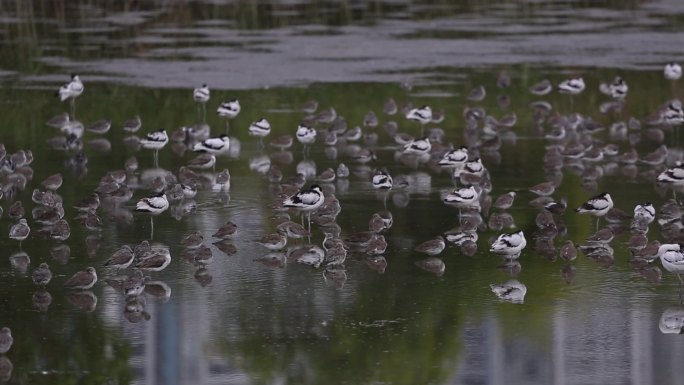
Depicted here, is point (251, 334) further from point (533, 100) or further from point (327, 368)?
point (533, 100)

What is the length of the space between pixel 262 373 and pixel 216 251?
485 centimetres

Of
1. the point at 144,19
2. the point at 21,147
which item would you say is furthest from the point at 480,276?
the point at 144,19

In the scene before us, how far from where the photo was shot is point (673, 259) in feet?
49.0

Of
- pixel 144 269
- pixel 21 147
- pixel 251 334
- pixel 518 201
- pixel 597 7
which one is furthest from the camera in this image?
pixel 597 7

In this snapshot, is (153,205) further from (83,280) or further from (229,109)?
(229,109)

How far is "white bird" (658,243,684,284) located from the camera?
1491 centimetres

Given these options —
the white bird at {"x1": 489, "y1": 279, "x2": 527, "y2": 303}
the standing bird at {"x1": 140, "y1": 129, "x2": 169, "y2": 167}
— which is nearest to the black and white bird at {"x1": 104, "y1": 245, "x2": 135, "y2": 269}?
the white bird at {"x1": 489, "y1": 279, "x2": 527, "y2": 303}

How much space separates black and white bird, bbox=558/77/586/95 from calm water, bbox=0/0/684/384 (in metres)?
0.46

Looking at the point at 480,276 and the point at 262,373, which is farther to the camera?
the point at 480,276

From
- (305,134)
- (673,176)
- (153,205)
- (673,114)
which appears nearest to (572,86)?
(673,114)

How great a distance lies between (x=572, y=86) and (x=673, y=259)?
44.7 feet

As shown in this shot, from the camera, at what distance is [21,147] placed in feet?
77.3

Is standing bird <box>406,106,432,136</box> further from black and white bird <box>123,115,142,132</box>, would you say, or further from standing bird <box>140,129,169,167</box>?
black and white bird <box>123,115,142,132</box>

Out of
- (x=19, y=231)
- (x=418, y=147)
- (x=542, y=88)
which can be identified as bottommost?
(x=542, y=88)
